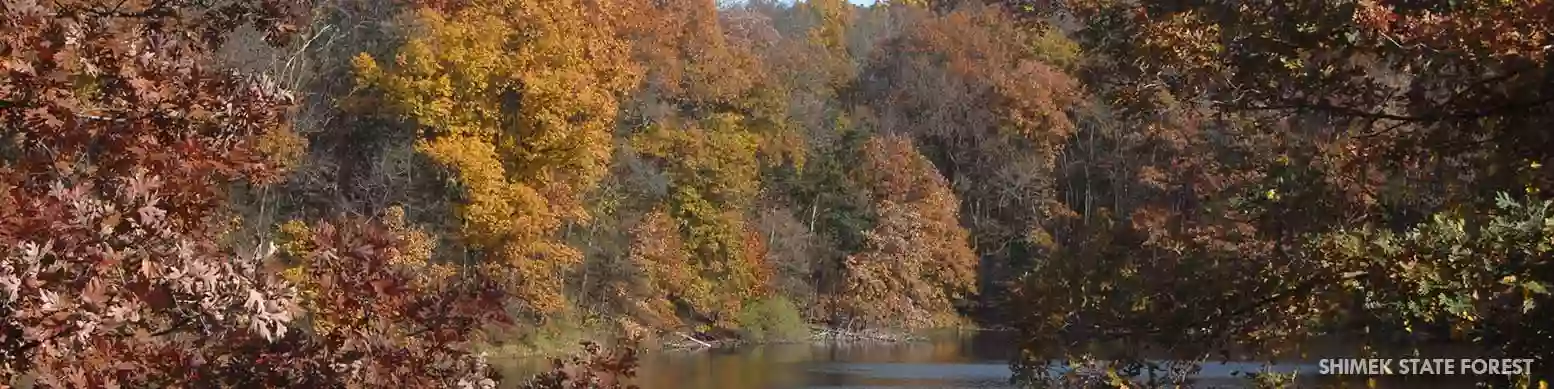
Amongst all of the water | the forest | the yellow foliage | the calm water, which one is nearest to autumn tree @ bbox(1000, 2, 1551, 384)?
the forest

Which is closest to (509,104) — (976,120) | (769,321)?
(769,321)

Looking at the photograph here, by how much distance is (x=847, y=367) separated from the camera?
33094 mm

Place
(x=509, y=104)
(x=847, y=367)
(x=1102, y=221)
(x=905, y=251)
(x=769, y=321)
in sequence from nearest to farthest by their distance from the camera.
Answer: (x=1102, y=221) < (x=509, y=104) < (x=847, y=367) < (x=769, y=321) < (x=905, y=251)

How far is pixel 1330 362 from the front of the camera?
8180 millimetres

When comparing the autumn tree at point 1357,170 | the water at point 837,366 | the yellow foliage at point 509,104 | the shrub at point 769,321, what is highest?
the yellow foliage at point 509,104

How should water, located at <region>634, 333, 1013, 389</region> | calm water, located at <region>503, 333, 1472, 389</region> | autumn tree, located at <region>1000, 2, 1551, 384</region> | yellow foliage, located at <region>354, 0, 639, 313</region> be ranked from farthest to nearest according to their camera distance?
1. water, located at <region>634, 333, 1013, 389</region>
2. calm water, located at <region>503, 333, 1472, 389</region>
3. yellow foliage, located at <region>354, 0, 639, 313</region>
4. autumn tree, located at <region>1000, 2, 1551, 384</region>

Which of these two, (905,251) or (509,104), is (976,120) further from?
(509,104)

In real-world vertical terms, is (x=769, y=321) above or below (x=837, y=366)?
above

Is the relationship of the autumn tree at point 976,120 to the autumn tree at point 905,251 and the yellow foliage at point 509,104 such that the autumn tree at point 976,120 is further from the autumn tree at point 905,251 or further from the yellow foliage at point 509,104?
the yellow foliage at point 509,104

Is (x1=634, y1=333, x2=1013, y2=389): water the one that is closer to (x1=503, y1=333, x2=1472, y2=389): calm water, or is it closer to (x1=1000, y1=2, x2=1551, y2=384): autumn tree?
(x1=503, y1=333, x2=1472, y2=389): calm water

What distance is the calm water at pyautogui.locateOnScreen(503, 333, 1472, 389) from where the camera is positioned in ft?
91.1

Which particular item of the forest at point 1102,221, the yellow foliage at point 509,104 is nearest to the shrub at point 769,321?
the yellow foliage at point 509,104

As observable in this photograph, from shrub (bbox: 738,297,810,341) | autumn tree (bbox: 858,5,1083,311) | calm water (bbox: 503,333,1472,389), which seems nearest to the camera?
calm water (bbox: 503,333,1472,389)

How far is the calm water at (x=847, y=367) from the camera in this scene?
1093 inches
